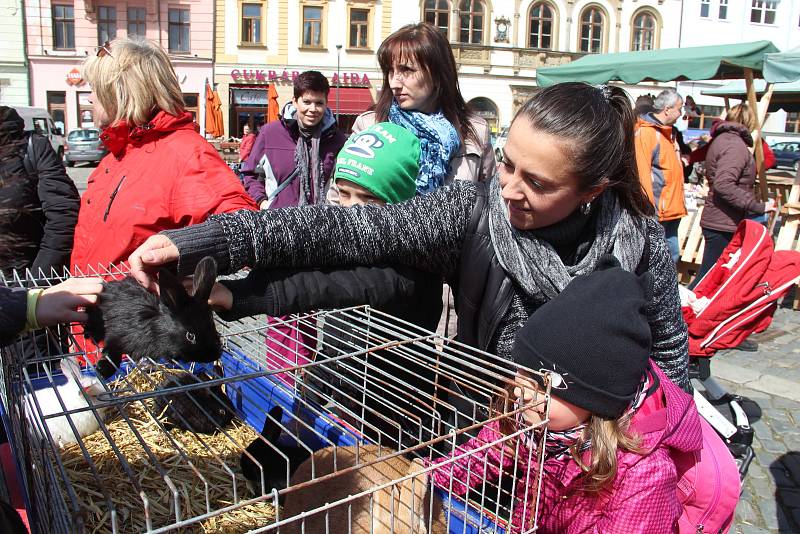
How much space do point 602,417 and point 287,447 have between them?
793 mm

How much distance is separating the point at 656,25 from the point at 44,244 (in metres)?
34.5

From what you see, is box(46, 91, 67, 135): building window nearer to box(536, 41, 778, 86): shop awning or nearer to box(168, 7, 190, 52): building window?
box(168, 7, 190, 52): building window

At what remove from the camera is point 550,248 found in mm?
1540

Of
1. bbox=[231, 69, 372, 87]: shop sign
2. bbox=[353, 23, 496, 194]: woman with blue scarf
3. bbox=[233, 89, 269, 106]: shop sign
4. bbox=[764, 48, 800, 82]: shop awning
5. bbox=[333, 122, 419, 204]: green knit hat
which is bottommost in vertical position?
bbox=[333, 122, 419, 204]: green knit hat

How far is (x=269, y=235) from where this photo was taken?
4.46 feet

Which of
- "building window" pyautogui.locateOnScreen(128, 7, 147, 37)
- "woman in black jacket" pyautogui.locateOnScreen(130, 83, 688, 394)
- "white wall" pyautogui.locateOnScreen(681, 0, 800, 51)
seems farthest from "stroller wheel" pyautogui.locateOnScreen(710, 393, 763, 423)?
"white wall" pyautogui.locateOnScreen(681, 0, 800, 51)

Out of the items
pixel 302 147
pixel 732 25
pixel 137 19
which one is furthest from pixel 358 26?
pixel 302 147

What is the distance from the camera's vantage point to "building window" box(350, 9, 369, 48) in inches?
1142

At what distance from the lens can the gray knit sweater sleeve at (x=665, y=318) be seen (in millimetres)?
1608

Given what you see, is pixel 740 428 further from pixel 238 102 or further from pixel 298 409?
pixel 238 102

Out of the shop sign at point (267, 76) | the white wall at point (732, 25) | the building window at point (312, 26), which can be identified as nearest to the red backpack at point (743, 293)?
the shop sign at point (267, 76)

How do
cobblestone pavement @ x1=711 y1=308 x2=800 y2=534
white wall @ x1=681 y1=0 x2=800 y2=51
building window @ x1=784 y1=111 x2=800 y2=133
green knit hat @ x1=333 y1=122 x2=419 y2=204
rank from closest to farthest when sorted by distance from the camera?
green knit hat @ x1=333 y1=122 x2=419 y2=204 → cobblestone pavement @ x1=711 y1=308 x2=800 y2=534 → white wall @ x1=681 y1=0 x2=800 y2=51 → building window @ x1=784 y1=111 x2=800 y2=133

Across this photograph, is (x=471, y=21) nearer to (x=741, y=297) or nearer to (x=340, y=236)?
(x=741, y=297)

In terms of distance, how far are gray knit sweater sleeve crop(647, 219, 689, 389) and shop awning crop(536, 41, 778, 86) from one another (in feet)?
25.3
